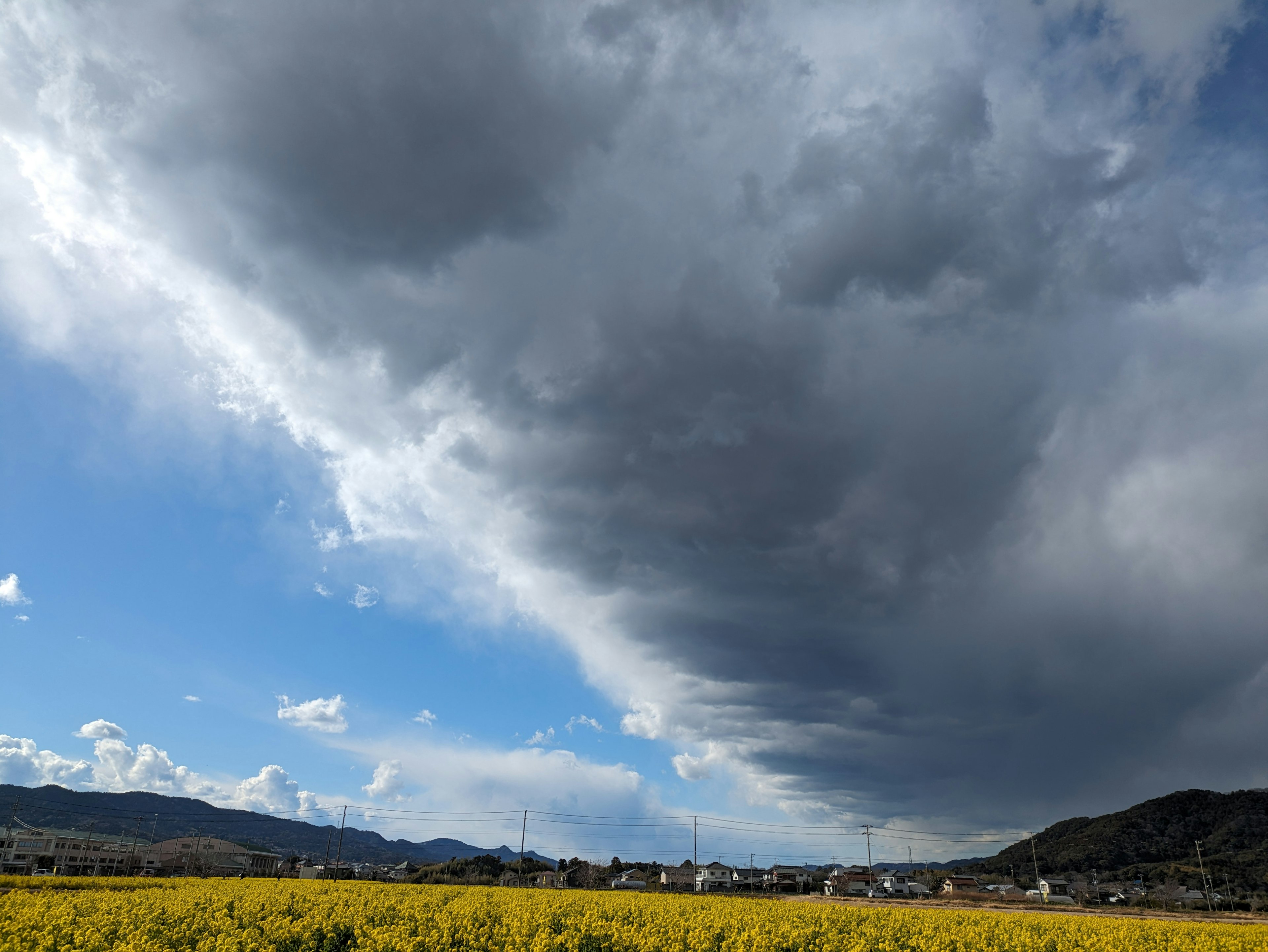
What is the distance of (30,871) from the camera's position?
128 metres

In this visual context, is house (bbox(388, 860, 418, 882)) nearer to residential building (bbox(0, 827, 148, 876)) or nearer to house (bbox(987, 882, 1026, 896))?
residential building (bbox(0, 827, 148, 876))

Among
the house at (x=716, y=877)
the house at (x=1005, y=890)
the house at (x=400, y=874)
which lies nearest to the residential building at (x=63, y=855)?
the house at (x=400, y=874)

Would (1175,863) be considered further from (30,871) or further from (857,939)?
(30,871)

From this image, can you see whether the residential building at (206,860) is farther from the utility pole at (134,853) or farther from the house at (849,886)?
the house at (849,886)

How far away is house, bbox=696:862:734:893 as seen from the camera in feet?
564

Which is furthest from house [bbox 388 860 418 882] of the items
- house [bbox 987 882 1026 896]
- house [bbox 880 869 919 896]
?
house [bbox 987 882 1026 896]

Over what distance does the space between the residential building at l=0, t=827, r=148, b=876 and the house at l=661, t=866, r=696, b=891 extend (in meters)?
108

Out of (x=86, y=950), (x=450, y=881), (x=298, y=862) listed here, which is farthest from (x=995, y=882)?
(x=86, y=950)

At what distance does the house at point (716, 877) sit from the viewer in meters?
172

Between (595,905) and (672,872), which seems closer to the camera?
(595,905)

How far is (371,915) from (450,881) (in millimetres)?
106646

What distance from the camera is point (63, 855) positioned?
15525 cm

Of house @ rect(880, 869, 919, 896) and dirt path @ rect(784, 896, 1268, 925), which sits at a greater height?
dirt path @ rect(784, 896, 1268, 925)

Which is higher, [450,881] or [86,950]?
[86,950]
